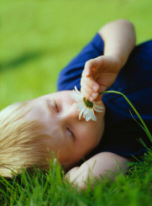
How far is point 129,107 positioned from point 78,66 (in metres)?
0.37

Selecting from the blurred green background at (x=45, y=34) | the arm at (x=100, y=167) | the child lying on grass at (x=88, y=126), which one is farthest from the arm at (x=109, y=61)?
the blurred green background at (x=45, y=34)

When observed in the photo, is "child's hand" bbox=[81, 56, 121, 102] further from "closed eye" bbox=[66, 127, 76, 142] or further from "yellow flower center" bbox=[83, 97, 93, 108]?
"closed eye" bbox=[66, 127, 76, 142]

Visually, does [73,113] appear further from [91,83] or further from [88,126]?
[91,83]

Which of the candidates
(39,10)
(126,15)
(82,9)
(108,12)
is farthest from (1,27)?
(126,15)

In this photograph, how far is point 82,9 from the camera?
2.86 meters

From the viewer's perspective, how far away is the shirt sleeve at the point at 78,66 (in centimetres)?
122

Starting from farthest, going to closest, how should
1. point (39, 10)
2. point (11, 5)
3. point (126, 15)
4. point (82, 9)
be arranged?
1. point (11, 5)
2. point (39, 10)
3. point (82, 9)
4. point (126, 15)

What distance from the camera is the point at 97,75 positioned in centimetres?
86

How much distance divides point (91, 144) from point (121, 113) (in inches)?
7.9

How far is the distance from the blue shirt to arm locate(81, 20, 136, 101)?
79mm

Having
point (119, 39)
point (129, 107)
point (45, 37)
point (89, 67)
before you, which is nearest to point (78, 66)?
point (119, 39)

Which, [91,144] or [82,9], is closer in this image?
[91,144]

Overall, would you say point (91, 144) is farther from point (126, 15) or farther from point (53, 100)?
point (126, 15)

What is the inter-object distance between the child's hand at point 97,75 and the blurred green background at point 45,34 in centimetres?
79
